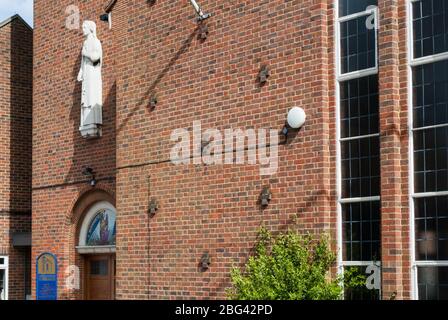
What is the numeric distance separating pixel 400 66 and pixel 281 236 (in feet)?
9.83

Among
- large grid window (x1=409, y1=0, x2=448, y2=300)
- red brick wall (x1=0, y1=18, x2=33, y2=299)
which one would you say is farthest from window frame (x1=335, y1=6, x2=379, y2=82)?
red brick wall (x1=0, y1=18, x2=33, y2=299)

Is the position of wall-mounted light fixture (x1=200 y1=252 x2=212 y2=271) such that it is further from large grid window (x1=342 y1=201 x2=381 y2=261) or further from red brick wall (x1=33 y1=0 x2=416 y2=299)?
large grid window (x1=342 y1=201 x2=381 y2=261)

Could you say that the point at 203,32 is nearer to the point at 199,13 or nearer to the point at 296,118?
the point at 199,13

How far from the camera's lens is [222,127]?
47.7ft

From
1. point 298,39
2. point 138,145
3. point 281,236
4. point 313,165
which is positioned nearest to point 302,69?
point 298,39

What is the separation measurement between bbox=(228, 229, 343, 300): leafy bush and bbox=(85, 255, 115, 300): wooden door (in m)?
5.72

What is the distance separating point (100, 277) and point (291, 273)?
7.20 metres

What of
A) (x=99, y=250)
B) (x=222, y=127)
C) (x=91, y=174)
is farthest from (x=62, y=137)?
(x=222, y=127)

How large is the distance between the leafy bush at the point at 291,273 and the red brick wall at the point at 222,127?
0.28 meters

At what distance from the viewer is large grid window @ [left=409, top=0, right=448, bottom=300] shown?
38.8ft

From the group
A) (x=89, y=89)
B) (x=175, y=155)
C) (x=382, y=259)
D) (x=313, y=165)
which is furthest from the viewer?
(x=89, y=89)

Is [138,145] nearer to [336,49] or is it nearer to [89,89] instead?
[89,89]

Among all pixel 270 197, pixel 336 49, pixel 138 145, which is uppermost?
pixel 336 49

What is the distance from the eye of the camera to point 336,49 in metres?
13.2
